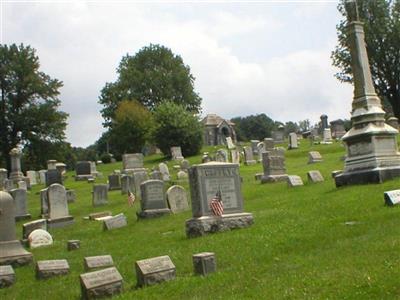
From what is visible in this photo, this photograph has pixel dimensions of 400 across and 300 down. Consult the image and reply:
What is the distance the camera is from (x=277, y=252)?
8.81 metres

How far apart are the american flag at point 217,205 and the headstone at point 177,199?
5.61m

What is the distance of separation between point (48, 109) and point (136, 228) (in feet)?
148

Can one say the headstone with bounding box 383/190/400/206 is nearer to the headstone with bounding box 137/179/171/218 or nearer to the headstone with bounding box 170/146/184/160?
the headstone with bounding box 137/179/171/218

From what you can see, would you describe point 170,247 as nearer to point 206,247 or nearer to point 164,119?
point 206,247

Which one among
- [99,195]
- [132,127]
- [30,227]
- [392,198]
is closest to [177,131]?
[132,127]

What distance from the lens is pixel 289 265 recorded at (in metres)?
7.59

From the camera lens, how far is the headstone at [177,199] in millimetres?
17734

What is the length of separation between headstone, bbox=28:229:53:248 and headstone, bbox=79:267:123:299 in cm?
704

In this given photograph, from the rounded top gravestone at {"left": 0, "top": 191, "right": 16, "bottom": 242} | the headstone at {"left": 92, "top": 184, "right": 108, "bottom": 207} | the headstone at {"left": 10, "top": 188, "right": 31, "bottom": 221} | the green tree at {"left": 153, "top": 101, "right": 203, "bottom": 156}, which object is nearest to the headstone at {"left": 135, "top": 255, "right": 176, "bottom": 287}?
the rounded top gravestone at {"left": 0, "top": 191, "right": 16, "bottom": 242}

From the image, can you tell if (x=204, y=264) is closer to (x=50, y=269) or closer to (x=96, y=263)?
(x=96, y=263)

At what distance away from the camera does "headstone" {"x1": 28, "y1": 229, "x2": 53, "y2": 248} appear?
46.9ft

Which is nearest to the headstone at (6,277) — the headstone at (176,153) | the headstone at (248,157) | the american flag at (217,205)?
the american flag at (217,205)

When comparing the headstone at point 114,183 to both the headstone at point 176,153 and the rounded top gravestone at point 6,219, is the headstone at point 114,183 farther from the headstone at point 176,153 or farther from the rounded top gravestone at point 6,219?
the rounded top gravestone at point 6,219

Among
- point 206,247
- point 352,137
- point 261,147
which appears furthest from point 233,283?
point 261,147
